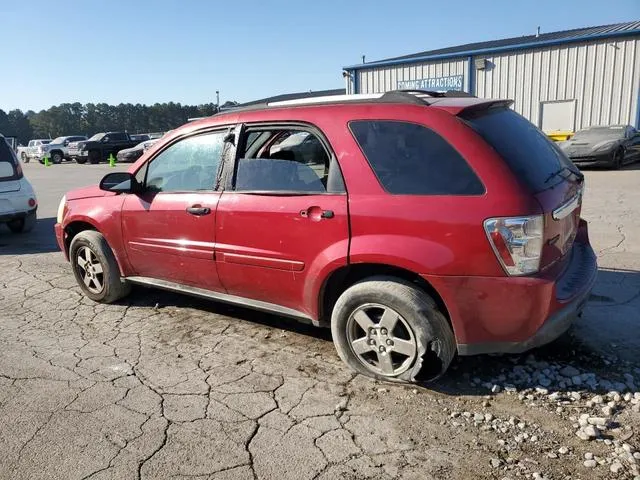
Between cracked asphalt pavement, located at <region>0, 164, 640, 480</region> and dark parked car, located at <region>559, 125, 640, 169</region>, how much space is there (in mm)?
12875

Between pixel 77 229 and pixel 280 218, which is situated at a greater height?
pixel 280 218

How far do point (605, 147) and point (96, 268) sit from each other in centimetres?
1547

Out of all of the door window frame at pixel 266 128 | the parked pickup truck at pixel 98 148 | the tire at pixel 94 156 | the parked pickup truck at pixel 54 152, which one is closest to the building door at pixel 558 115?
the door window frame at pixel 266 128

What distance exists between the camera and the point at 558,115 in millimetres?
21797

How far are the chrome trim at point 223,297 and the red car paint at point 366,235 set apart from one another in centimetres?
4

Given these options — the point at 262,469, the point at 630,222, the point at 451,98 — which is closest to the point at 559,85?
the point at 630,222

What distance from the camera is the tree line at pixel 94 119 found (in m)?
96.2

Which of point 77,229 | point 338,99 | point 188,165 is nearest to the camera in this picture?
point 338,99

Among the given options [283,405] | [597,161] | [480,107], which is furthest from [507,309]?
[597,161]

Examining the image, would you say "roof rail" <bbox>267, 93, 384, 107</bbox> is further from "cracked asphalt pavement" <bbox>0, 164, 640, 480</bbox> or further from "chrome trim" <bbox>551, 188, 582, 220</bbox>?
"cracked asphalt pavement" <bbox>0, 164, 640, 480</bbox>

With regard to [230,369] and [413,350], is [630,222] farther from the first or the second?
[230,369]

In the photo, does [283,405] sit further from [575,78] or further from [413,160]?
[575,78]

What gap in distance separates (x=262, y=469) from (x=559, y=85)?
22743 mm

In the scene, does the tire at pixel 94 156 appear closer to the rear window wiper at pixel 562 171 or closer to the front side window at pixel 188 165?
the front side window at pixel 188 165
